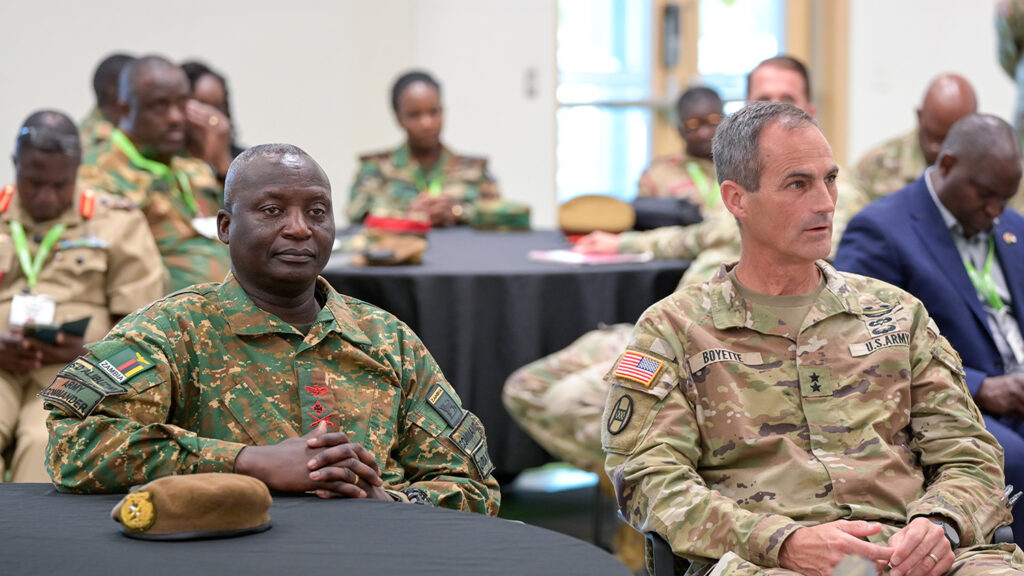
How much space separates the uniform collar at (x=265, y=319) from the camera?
6.88ft

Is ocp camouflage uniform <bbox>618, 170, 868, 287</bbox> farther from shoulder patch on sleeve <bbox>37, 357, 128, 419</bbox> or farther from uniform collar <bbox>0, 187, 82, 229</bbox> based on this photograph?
shoulder patch on sleeve <bbox>37, 357, 128, 419</bbox>

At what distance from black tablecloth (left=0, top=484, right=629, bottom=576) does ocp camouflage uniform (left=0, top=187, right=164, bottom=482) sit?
1852 millimetres

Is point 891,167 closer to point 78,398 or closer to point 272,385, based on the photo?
point 272,385

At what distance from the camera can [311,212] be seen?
2.15 m

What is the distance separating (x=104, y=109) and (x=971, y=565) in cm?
434

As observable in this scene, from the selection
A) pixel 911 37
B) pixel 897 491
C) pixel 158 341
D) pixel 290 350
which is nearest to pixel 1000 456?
pixel 897 491

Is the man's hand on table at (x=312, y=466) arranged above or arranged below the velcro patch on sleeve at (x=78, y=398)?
below

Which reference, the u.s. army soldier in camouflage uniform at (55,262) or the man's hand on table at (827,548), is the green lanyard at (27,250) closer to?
the u.s. army soldier in camouflage uniform at (55,262)

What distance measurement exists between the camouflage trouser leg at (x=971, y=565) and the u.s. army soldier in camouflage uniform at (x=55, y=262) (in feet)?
6.95

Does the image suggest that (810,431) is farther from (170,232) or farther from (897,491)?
(170,232)

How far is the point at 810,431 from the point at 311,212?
0.92m

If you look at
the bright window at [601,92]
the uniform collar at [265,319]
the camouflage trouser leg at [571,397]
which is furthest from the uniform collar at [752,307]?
the bright window at [601,92]

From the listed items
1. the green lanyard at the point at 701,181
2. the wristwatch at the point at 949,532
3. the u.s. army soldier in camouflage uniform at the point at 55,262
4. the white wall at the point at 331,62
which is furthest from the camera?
the white wall at the point at 331,62

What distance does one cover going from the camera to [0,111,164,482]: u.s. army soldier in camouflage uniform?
3447mm
